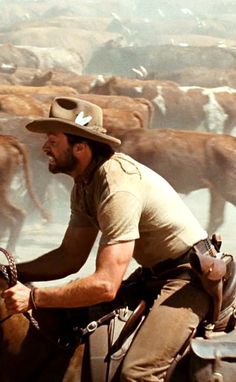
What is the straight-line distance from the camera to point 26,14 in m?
14.3

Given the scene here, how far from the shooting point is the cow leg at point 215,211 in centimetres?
702

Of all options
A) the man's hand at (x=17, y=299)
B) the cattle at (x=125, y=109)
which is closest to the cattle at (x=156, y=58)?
the cattle at (x=125, y=109)

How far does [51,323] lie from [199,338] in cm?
46

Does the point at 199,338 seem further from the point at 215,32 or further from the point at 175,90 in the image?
the point at 215,32

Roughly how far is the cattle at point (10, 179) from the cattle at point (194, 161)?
0.88 meters

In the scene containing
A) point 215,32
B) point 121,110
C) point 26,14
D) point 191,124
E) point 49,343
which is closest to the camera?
point 49,343

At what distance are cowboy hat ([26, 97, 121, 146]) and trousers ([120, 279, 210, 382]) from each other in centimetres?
51

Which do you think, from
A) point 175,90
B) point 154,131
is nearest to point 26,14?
point 175,90

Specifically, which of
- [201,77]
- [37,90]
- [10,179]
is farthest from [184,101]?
[10,179]

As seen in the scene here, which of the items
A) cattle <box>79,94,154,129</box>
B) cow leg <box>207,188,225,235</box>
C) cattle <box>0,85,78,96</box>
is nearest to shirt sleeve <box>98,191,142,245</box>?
cow leg <box>207,188,225,235</box>

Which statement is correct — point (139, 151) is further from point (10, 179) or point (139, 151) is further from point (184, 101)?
point (184, 101)

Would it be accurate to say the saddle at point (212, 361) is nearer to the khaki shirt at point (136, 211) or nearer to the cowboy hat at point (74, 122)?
the khaki shirt at point (136, 211)

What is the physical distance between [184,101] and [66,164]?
767 cm

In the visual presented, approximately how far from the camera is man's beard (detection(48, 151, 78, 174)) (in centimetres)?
243
